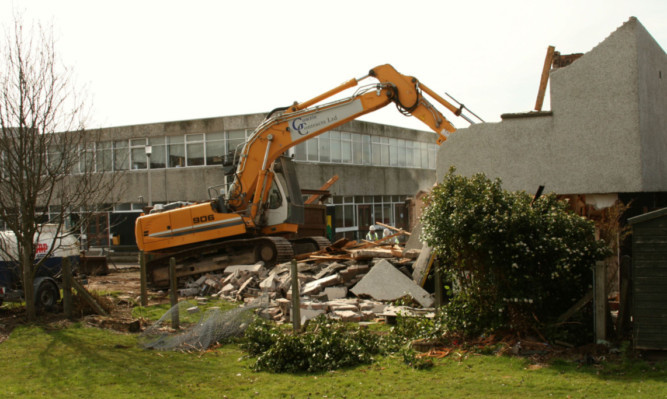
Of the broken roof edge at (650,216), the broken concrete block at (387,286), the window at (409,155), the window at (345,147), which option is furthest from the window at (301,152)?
the broken roof edge at (650,216)

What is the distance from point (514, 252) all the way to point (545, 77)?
5732 mm

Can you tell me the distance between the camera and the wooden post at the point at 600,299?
27.6 feet

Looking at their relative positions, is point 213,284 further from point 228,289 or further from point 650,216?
point 650,216

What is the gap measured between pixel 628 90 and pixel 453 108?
4848 mm

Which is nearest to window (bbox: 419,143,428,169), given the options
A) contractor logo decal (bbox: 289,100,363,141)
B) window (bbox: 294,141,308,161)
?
window (bbox: 294,141,308,161)

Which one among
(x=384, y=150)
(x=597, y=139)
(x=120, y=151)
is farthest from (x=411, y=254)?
(x=384, y=150)

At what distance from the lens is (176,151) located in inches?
1390

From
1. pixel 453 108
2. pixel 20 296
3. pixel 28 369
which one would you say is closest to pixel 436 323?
pixel 28 369

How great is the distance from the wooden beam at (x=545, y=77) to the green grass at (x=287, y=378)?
6.77m

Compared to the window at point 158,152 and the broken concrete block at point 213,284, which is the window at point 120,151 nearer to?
the window at point 158,152

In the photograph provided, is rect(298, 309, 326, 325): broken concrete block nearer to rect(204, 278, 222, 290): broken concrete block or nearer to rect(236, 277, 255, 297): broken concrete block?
rect(236, 277, 255, 297): broken concrete block

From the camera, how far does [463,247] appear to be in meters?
9.16

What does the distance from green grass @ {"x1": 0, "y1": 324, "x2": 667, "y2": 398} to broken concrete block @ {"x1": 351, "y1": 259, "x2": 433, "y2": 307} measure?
3.77 m

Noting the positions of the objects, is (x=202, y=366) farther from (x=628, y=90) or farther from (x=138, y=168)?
(x=138, y=168)
